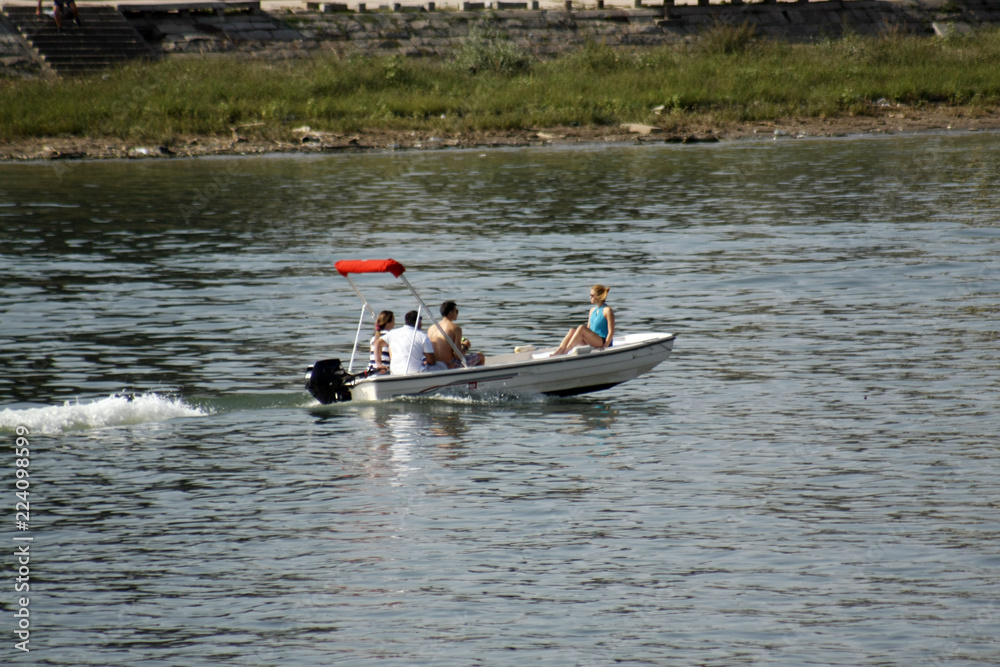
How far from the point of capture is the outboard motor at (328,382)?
17156 millimetres

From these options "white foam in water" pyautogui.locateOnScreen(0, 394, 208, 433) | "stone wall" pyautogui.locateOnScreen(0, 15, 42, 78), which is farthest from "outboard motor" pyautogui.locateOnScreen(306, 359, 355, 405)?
"stone wall" pyautogui.locateOnScreen(0, 15, 42, 78)

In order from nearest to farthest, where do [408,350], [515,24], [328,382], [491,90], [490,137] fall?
[328,382], [408,350], [490,137], [491,90], [515,24]

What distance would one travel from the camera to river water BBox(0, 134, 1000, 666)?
34.3ft

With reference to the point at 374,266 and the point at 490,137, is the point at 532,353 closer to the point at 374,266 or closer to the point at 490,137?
the point at 374,266

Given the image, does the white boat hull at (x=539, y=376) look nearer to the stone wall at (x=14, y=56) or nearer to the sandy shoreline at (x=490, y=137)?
the sandy shoreline at (x=490, y=137)

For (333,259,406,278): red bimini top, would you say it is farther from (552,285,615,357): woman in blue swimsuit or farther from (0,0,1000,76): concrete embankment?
(0,0,1000,76): concrete embankment

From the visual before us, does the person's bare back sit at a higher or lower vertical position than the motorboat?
higher

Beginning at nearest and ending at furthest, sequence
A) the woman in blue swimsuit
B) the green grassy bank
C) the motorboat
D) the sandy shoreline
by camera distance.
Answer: the motorboat, the woman in blue swimsuit, the sandy shoreline, the green grassy bank

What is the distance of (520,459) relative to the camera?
48.9 ft

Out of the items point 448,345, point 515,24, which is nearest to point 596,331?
point 448,345

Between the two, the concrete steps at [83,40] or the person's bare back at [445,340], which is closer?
the person's bare back at [445,340]

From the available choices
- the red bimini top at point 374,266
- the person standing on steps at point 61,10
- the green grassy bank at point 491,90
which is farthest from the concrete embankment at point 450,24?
the red bimini top at point 374,266

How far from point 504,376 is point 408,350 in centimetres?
136

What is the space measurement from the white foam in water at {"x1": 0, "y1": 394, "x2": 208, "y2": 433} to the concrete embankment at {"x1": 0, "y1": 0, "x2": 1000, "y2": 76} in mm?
38878
